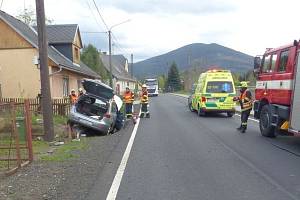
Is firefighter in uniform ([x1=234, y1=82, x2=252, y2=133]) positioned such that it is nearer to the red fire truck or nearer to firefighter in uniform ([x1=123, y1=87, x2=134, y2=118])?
the red fire truck

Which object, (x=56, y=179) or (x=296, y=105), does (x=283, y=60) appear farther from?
(x=56, y=179)

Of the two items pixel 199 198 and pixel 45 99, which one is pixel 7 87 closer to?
pixel 45 99

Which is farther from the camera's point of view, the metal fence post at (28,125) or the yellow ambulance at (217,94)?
the yellow ambulance at (217,94)

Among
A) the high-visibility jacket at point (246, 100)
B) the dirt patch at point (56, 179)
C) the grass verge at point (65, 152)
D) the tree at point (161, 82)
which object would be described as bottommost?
the tree at point (161, 82)

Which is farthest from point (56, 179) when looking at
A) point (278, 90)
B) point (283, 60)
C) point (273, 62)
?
point (273, 62)

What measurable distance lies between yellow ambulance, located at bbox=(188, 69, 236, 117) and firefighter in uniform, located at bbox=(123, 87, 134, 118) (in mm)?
3685

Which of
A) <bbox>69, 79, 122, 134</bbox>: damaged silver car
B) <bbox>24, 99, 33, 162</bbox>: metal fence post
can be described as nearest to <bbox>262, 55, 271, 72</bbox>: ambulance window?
<bbox>69, 79, 122, 134</bbox>: damaged silver car

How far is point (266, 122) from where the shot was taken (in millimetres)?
14141

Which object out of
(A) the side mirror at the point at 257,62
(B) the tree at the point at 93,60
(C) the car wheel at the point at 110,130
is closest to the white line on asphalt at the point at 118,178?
(C) the car wheel at the point at 110,130

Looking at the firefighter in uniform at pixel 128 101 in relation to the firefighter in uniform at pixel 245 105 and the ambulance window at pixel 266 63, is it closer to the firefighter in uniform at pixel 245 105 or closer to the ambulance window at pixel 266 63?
the firefighter in uniform at pixel 245 105

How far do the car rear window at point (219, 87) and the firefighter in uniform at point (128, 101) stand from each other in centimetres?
401

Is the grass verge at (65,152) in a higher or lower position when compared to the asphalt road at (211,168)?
lower

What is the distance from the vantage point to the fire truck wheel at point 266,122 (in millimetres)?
13758

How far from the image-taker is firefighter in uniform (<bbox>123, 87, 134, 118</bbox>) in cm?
2188
